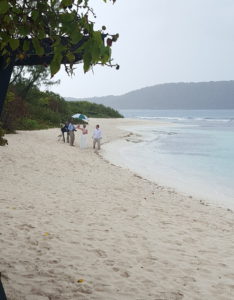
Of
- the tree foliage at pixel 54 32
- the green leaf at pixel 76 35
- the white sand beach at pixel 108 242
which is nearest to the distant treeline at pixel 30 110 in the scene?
the white sand beach at pixel 108 242

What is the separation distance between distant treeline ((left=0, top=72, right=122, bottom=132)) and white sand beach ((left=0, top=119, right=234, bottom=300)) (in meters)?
8.21

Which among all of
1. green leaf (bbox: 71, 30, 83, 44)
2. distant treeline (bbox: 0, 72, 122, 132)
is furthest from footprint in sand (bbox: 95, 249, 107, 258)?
distant treeline (bbox: 0, 72, 122, 132)

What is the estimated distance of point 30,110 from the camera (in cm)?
4162

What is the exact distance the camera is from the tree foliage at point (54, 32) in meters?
2.59

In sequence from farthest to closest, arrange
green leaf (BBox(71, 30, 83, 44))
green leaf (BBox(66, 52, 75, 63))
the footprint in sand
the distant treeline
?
the distant treeline, the footprint in sand, green leaf (BBox(66, 52, 75, 63)), green leaf (BBox(71, 30, 83, 44))

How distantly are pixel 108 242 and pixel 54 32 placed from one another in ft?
17.1

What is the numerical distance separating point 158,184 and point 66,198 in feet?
17.8

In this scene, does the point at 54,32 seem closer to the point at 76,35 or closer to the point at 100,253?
the point at 76,35

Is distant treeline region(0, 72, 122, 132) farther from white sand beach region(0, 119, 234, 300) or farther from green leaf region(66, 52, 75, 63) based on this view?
green leaf region(66, 52, 75, 63)

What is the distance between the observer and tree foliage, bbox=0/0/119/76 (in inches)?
102

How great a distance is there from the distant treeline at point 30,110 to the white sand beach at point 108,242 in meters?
8.21

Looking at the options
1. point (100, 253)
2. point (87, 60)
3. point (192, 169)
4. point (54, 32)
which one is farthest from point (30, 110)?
point (87, 60)

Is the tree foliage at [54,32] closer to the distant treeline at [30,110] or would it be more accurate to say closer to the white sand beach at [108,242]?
the white sand beach at [108,242]

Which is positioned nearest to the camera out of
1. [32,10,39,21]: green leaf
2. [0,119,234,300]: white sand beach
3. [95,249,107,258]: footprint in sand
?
[32,10,39,21]: green leaf
